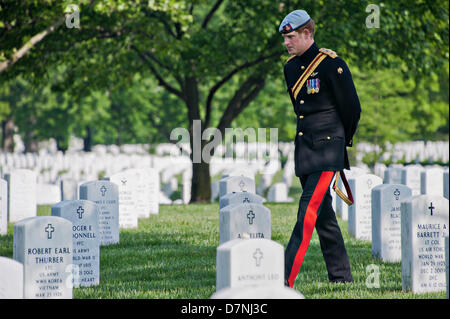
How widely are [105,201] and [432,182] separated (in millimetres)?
8173

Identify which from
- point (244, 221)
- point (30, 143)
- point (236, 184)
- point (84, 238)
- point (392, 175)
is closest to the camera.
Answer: point (244, 221)

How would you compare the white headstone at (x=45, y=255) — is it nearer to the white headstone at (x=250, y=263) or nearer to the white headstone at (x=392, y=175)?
the white headstone at (x=250, y=263)

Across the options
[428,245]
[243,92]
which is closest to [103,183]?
[428,245]

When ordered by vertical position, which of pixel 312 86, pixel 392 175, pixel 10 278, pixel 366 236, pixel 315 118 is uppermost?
pixel 312 86

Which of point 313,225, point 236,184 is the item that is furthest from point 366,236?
point 313,225

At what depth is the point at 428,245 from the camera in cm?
673

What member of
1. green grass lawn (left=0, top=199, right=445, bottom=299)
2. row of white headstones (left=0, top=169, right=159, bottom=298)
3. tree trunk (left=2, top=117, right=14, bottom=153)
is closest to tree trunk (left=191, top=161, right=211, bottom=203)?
green grass lawn (left=0, top=199, right=445, bottom=299)

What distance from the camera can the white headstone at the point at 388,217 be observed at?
28.2 feet

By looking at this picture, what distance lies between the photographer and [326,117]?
6.60 meters

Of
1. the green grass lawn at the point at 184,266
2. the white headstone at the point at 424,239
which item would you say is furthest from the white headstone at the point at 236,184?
the white headstone at the point at 424,239

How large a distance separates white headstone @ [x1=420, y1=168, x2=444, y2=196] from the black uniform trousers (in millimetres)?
9085

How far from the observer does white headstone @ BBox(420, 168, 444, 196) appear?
1555 cm

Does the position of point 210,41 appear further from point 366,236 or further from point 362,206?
point 366,236

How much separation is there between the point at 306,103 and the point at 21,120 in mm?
40069
